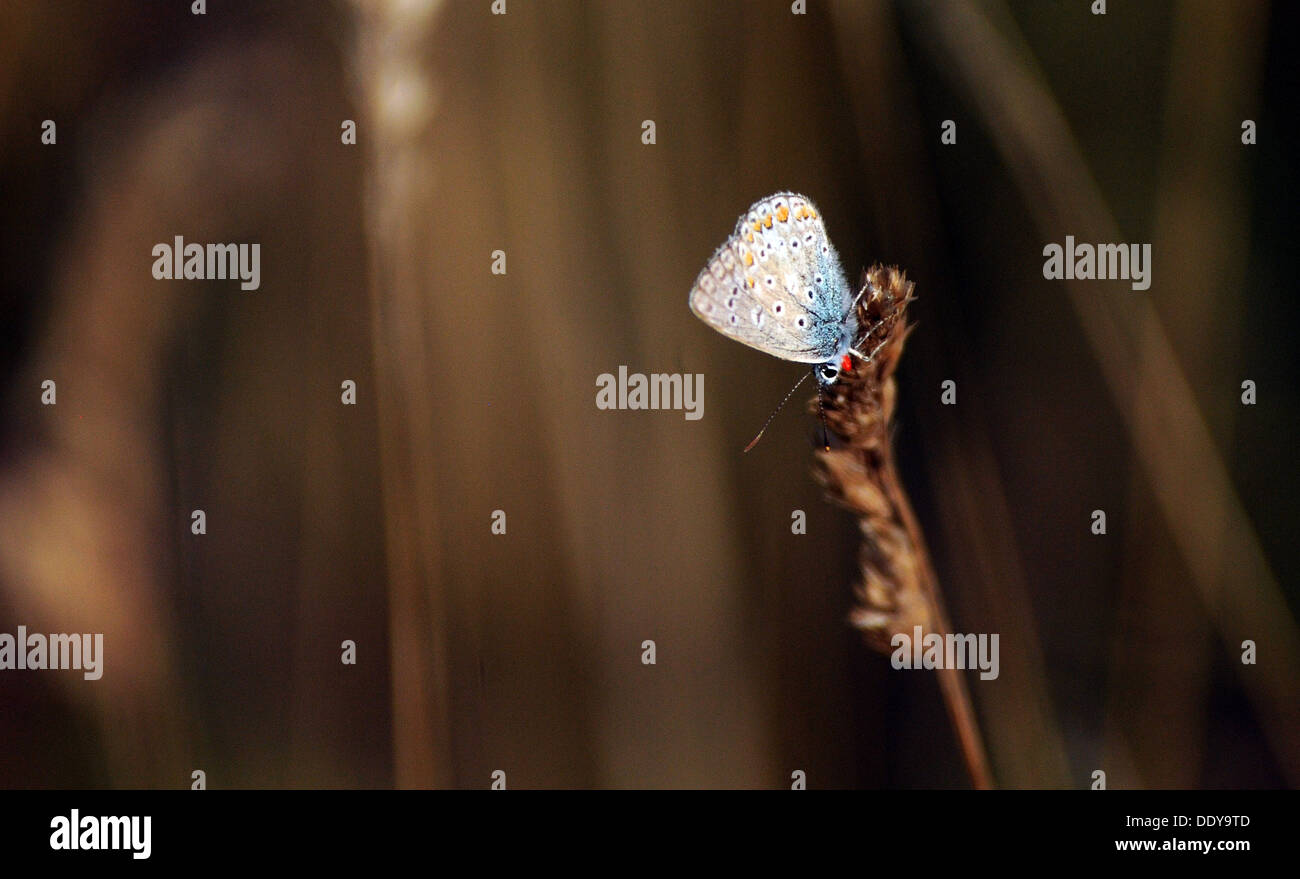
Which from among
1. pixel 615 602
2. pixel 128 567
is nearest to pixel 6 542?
pixel 128 567

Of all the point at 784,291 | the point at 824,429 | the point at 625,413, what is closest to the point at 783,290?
the point at 784,291

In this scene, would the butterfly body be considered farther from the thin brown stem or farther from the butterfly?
the thin brown stem

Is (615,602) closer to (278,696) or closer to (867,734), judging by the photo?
(867,734)

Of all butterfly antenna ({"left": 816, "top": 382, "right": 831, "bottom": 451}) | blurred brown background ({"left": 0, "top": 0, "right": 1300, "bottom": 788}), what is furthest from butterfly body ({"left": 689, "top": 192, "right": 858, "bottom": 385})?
blurred brown background ({"left": 0, "top": 0, "right": 1300, "bottom": 788})
